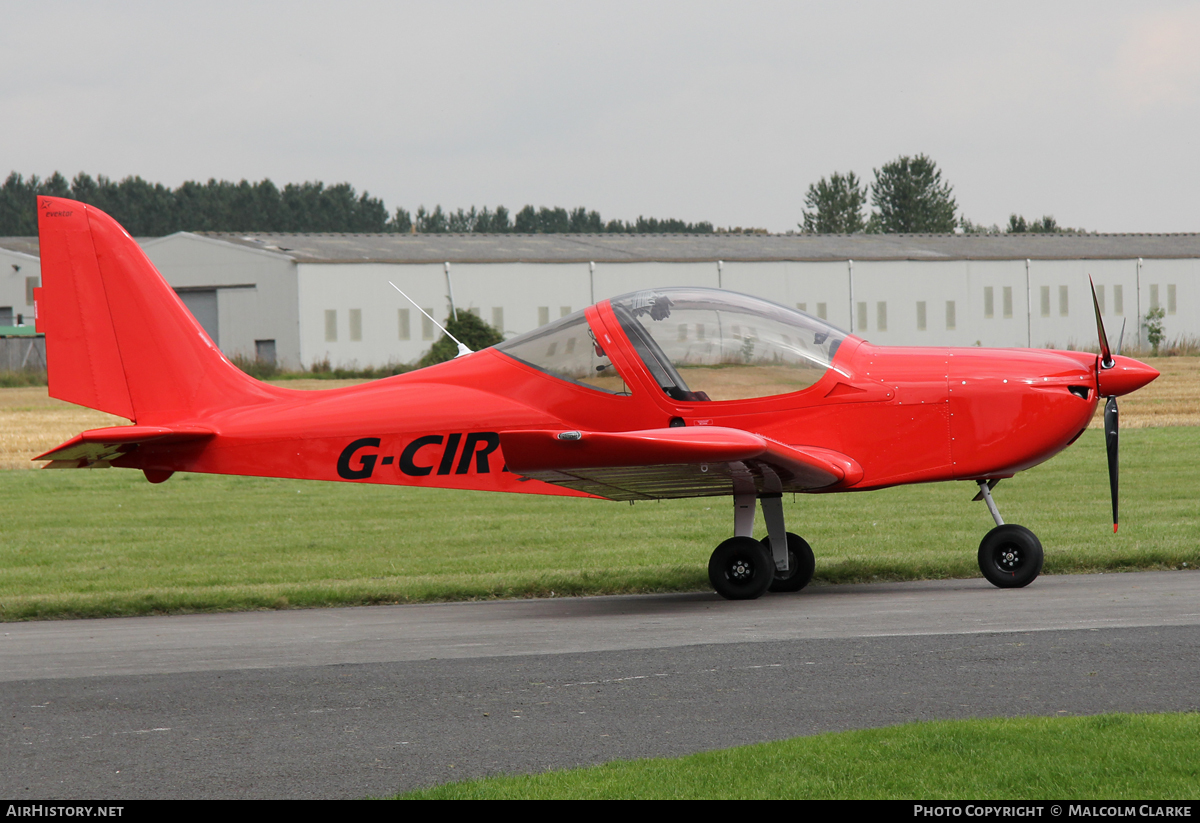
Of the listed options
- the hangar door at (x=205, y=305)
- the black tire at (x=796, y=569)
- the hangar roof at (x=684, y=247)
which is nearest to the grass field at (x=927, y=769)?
the black tire at (x=796, y=569)

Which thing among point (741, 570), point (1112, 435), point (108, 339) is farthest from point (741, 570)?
point (108, 339)

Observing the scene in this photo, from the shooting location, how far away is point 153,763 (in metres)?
5.46

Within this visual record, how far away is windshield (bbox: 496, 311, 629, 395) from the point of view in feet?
33.1

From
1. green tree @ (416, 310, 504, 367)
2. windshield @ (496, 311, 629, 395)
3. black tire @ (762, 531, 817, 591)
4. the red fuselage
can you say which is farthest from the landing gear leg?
green tree @ (416, 310, 504, 367)

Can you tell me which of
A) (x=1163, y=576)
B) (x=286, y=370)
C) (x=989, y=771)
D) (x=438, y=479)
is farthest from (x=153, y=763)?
(x=286, y=370)

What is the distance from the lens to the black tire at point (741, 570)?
395 inches

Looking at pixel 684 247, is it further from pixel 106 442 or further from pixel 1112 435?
pixel 106 442

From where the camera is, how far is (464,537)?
14820 millimetres

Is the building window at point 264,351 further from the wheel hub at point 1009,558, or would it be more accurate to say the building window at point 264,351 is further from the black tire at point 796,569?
the wheel hub at point 1009,558

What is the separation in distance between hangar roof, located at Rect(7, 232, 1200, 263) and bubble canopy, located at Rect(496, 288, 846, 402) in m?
39.9

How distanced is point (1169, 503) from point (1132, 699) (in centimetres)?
1063

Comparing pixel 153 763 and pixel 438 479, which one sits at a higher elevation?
pixel 438 479

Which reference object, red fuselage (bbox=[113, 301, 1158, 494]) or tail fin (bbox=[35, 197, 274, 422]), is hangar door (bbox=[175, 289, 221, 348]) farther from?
red fuselage (bbox=[113, 301, 1158, 494])
